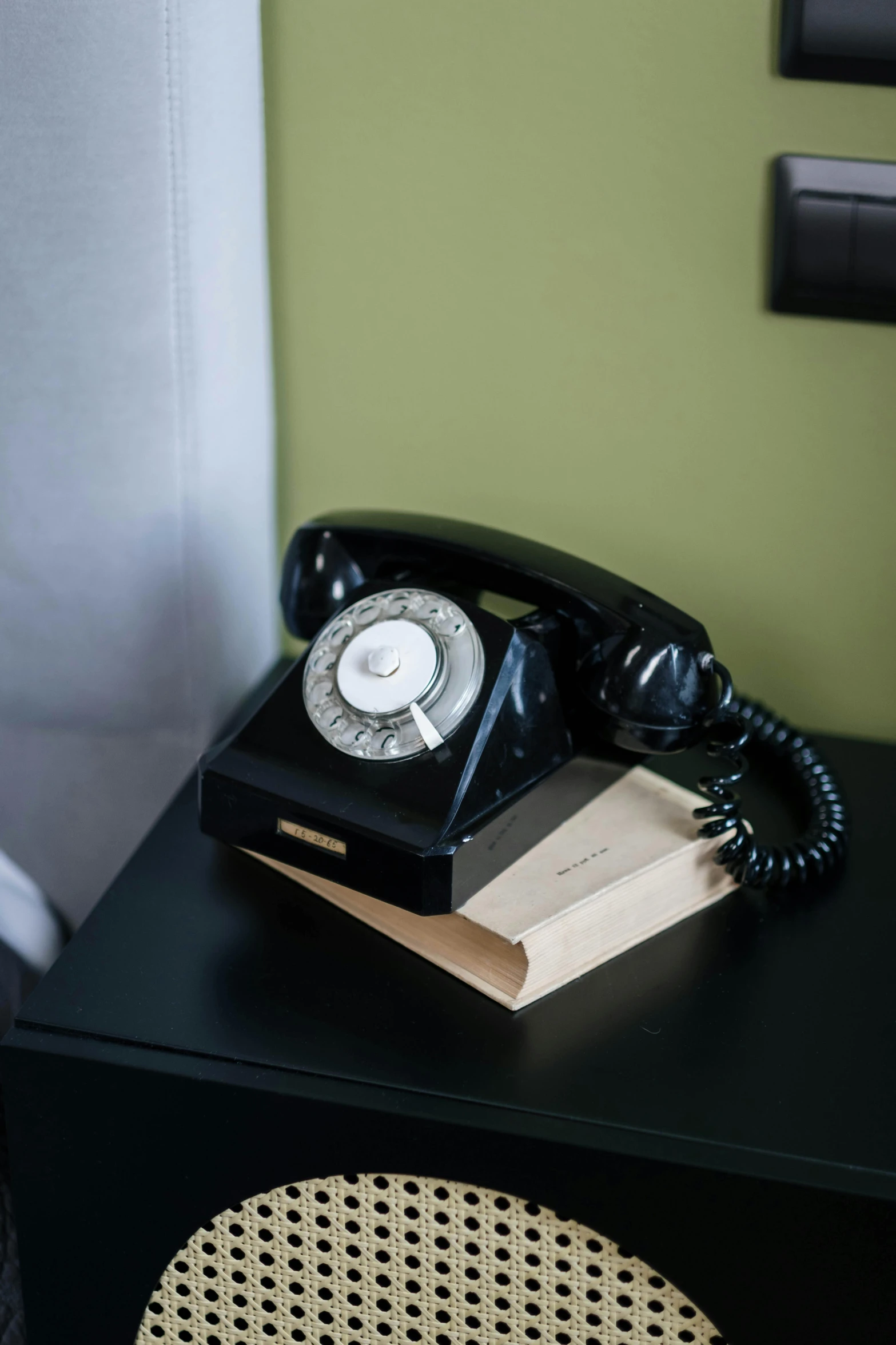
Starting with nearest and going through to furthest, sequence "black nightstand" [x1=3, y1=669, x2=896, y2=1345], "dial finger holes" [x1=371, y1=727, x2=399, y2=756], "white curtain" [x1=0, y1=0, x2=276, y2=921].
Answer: "black nightstand" [x1=3, y1=669, x2=896, y2=1345] < "dial finger holes" [x1=371, y1=727, x2=399, y2=756] < "white curtain" [x1=0, y1=0, x2=276, y2=921]

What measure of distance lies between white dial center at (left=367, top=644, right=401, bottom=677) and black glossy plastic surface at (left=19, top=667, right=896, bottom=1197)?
0.47 ft

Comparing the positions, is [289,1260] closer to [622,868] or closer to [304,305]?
[622,868]

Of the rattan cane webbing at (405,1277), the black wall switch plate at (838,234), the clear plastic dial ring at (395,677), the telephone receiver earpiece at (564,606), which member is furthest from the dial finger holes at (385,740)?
the black wall switch plate at (838,234)

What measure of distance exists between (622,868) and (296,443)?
1.50 feet

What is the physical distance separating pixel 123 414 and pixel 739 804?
0.49 meters

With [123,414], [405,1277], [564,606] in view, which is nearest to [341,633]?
[564,606]

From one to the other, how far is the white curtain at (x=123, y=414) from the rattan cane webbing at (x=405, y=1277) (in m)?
0.39

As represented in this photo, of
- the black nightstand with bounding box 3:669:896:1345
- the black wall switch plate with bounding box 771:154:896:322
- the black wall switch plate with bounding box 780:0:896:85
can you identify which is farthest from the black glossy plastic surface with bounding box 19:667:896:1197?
the black wall switch plate with bounding box 780:0:896:85

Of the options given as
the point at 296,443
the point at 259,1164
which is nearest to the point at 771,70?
the point at 296,443

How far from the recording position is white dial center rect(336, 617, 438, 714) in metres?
0.65

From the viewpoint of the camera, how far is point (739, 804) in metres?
0.68

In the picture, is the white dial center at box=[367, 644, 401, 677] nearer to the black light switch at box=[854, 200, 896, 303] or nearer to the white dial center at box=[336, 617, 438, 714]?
the white dial center at box=[336, 617, 438, 714]

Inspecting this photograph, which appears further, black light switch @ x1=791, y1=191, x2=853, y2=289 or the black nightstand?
black light switch @ x1=791, y1=191, x2=853, y2=289

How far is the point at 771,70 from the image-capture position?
29.5 inches
